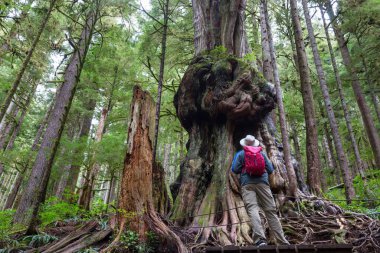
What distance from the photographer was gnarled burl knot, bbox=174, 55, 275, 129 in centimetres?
671

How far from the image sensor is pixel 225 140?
7.07m

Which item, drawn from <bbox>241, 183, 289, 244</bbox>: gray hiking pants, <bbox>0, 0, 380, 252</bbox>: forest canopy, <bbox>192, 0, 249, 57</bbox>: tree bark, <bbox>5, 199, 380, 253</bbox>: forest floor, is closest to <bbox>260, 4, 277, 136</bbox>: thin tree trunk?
<bbox>0, 0, 380, 252</bbox>: forest canopy

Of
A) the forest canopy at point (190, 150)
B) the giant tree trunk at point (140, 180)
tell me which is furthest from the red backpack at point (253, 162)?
the giant tree trunk at point (140, 180)

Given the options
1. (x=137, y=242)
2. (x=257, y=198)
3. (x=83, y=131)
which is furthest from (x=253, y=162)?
(x=83, y=131)

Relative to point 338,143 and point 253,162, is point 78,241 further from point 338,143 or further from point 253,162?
point 338,143

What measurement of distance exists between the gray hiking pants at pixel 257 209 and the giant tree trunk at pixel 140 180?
121 centimetres

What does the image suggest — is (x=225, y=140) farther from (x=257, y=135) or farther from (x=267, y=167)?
(x=267, y=167)

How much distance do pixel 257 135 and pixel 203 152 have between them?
1.48 metres

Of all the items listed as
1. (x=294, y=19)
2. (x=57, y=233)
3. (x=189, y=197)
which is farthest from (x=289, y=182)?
(x=294, y=19)

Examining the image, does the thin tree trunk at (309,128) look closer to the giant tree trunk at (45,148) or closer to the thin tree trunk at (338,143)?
the thin tree trunk at (338,143)

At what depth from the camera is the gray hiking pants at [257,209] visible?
4.47 meters

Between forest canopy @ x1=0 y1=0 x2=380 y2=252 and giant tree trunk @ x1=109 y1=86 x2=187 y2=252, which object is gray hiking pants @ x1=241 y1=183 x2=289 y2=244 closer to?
forest canopy @ x1=0 y1=0 x2=380 y2=252

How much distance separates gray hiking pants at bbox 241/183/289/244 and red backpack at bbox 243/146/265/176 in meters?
0.24

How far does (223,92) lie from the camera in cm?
691
